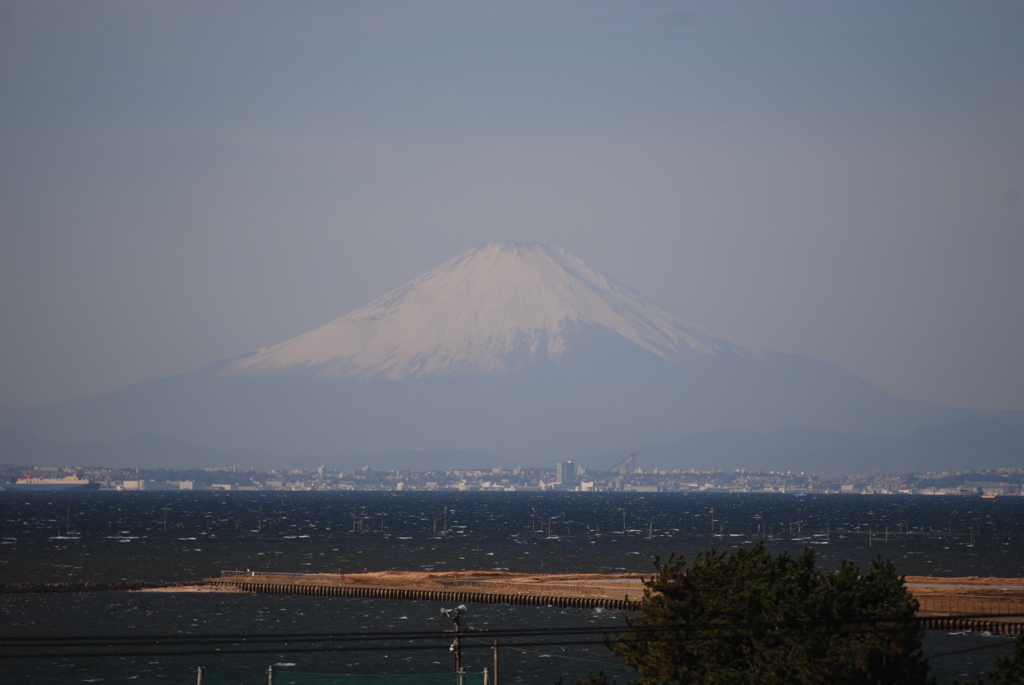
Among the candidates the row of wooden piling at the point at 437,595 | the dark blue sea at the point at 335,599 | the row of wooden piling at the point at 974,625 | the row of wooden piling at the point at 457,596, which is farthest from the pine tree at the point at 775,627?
the row of wooden piling at the point at 437,595

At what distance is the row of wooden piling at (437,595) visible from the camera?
294ft

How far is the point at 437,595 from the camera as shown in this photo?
9638cm

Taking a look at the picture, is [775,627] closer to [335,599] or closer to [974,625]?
[974,625]

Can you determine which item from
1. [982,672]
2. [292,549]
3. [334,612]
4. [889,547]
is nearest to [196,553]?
[292,549]

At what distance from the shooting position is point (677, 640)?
39688 mm

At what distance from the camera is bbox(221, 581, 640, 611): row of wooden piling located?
89625mm

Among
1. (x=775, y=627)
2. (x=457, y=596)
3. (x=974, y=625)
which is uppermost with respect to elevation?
(x=775, y=627)

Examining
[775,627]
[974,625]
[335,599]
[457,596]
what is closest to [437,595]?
[457,596]

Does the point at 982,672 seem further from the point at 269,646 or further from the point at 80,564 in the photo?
the point at 80,564

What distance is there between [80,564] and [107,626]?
53.8 m

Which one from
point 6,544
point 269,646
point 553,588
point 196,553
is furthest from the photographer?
point 6,544

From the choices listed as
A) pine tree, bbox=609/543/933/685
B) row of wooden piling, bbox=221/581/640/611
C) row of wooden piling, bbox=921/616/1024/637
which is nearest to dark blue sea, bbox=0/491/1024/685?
row of wooden piling, bbox=921/616/1024/637

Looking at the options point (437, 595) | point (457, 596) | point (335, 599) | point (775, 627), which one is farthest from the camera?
point (335, 599)

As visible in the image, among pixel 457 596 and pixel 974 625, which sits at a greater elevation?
pixel 974 625
